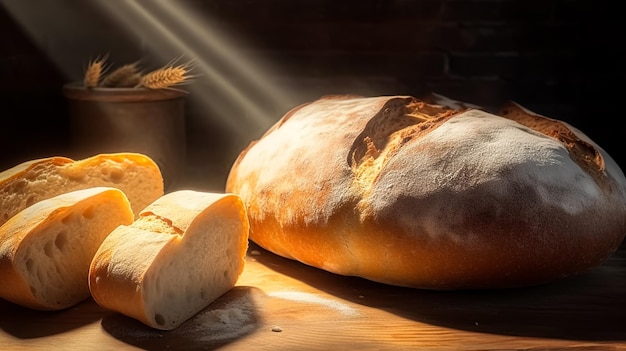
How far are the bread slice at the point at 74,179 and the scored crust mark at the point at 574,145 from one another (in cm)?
89

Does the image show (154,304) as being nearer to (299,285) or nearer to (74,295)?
(74,295)

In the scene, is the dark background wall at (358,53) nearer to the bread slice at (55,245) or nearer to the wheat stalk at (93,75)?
the wheat stalk at (93,75)

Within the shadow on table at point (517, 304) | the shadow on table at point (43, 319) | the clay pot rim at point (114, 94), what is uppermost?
the clay pot rim at point (114, 94)

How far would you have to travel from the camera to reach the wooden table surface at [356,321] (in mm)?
1199

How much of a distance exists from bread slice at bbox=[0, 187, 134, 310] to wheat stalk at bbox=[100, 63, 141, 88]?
0.62 metres

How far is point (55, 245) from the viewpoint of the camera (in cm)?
137

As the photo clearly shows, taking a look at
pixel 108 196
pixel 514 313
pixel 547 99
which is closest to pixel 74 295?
pixel 108 196

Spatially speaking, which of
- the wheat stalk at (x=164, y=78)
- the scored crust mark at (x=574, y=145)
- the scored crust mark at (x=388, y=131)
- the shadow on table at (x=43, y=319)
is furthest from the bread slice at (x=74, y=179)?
the scored crust mark at (x=574, y=145)

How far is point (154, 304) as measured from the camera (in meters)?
1.25

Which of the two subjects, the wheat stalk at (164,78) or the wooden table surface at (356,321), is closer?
the wooden table surface at (356,321)

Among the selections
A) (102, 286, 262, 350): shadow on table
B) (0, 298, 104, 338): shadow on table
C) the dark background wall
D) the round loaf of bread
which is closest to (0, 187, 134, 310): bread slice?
Answer: (0, 298, 104, 338): shadow on table

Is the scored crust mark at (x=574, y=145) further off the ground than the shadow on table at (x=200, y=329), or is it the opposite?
the scored crust mark at (x=574, y=145)

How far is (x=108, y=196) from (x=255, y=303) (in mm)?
374

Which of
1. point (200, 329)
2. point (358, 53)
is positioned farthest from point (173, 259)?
point (358, 53)
